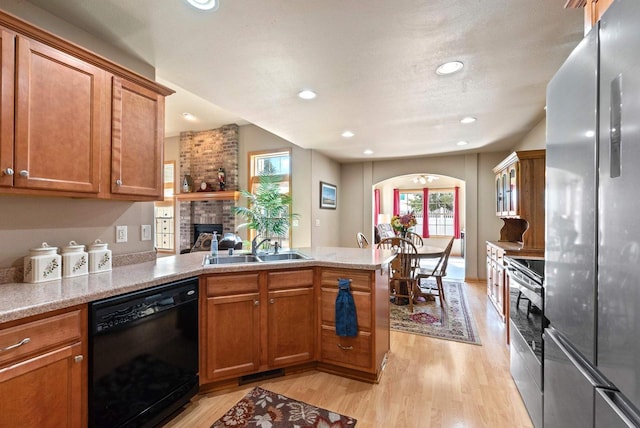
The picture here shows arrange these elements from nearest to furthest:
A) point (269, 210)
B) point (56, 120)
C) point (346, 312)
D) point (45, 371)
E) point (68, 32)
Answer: point (45, 371)
point (56, 120)
point (68, 32)
point (346, 312)
point (269, 210)

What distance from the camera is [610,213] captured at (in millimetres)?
895

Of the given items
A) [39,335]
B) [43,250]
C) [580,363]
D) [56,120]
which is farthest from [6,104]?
[580,363]

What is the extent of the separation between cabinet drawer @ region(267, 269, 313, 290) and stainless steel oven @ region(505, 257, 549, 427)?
4.80 ft

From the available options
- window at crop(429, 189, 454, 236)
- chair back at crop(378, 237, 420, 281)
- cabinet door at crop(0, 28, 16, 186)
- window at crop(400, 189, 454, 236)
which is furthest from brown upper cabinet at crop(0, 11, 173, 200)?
window at crop(429, 189, 454, 236)

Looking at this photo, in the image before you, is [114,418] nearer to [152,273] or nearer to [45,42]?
[152,273]

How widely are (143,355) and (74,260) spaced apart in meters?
0.72

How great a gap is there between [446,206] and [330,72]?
26.5 feet

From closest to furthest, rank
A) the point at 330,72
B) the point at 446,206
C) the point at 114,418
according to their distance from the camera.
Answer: the point at 114,418 < the point at 330,72 < the point at 446,206

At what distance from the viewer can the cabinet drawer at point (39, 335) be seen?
43.8 inches

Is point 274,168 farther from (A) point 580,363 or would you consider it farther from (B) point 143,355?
(A) point 580,363

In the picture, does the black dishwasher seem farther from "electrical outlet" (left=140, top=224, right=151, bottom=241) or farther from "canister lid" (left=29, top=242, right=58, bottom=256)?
"electrical outlet" (left=140, top=224, right=151, bottom=241)

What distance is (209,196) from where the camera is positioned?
593cm

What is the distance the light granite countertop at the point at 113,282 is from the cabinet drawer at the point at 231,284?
2.2 inches

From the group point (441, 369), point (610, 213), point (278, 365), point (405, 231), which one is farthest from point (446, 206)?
point (610, 213)
